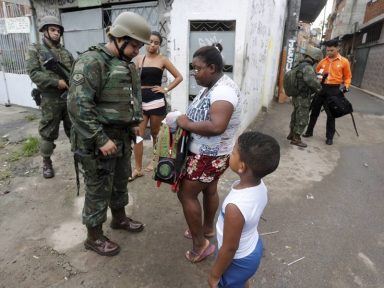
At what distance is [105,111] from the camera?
2066 millimetres

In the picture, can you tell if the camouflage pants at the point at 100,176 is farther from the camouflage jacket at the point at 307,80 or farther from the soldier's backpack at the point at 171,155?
the camouflage jacket at the point at 307,80

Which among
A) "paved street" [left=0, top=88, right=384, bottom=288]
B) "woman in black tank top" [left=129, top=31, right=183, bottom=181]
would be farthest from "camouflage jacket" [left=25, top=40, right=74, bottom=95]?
"paved street" [left=0, top=88, right=384, bottom=288]

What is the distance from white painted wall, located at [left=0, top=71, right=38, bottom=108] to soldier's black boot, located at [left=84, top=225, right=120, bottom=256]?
19.7ft

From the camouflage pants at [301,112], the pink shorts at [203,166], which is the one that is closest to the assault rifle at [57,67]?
the pink shorts at [203,166]

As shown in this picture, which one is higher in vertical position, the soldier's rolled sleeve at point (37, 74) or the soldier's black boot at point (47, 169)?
the soldier's rolled sleeve at point (37, 74)

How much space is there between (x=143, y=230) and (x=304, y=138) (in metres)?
4.17

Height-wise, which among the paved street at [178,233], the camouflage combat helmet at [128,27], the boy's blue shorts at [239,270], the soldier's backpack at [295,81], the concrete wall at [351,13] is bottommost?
the paved street at [178,233]

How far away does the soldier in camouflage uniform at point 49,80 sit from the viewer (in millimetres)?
3516

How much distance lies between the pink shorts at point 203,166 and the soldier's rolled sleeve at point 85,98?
2.14 ft

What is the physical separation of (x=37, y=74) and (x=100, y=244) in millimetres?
2318

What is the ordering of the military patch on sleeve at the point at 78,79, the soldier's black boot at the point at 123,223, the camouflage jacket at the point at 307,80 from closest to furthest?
1. the military patch on sleeve at the point at 78,79
2. the soldier's black boot at the point at 123,223
3. the camouflage jacket at the point at 307,80

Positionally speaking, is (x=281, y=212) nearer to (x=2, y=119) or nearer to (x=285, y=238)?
(x=285, y=238)

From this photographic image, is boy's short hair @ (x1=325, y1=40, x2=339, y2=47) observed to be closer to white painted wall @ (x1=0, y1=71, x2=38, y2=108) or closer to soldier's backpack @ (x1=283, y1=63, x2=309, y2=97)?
soldier's backpack @ (x1=283, y1=63, x2=309, y2=97)

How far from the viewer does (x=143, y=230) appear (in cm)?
278
